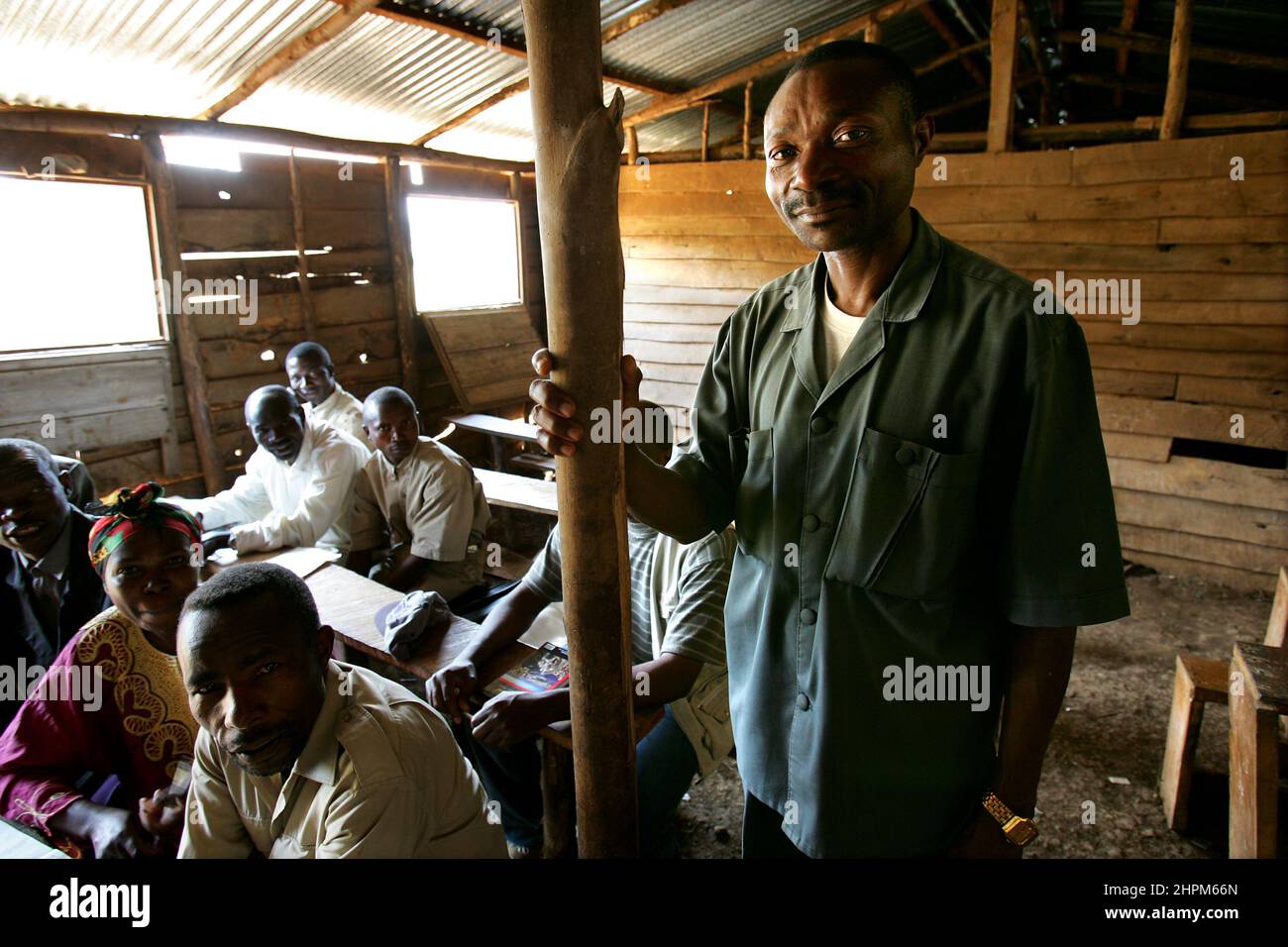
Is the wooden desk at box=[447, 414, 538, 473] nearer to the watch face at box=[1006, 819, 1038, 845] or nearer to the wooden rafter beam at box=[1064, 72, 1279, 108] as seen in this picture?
the watch face at box=[1006, 819, 1038, 845]

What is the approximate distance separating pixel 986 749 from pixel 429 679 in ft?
5.65

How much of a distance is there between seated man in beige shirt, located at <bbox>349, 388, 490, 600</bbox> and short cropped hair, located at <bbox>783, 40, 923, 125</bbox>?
3.07 meters

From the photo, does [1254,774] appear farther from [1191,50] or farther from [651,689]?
[1191,50]

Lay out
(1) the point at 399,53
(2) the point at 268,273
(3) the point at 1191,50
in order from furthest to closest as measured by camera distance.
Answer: (2) the point at 268,273
(1) the point at 399,53
(3) the point at 1191,50

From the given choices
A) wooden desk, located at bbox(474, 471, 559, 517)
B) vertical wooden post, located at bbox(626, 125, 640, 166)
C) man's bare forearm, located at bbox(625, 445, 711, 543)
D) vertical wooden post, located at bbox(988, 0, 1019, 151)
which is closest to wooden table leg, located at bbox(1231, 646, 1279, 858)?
man's bare forearm, located at bbox(625, 445, 711, 543)

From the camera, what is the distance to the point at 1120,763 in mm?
3391

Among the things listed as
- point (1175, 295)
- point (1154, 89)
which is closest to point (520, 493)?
point (1175, 295)

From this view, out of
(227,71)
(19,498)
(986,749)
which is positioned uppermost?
(227,71)

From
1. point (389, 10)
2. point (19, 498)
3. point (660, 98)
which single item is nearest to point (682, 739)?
point (19, 498)

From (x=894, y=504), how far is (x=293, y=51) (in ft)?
17.1


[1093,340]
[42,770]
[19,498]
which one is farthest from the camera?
[1093,340]
